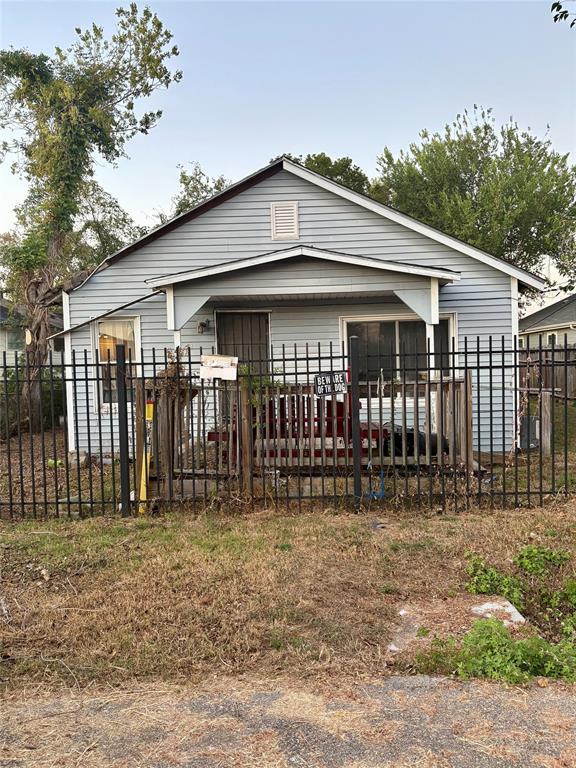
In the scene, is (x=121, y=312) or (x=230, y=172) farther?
→ (x=230, y=172)

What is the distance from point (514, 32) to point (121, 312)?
415 inches

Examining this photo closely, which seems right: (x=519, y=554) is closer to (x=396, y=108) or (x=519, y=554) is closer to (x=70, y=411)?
(x=70, y=411)

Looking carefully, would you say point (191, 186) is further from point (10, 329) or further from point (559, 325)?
point (559, 325)

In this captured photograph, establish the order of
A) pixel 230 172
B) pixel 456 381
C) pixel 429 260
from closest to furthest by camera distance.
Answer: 1. pixel 456 381
2. pixel 429 260
3. pixel 230 172

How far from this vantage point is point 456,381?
6.99m

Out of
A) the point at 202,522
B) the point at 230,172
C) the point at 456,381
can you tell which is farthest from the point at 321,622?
the point at 230,172

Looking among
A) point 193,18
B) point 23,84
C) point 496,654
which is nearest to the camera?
point 496,654

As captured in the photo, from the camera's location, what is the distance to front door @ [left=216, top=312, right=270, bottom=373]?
36.6 ft

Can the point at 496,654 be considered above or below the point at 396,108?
below

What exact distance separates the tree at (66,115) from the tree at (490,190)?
47.9 feet

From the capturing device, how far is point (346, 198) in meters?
10.8

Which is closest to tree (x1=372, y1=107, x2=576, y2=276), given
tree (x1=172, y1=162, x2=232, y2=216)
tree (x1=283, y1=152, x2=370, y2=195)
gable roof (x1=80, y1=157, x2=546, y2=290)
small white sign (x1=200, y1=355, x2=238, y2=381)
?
tree (x1=283, y1=152, x2=370, y2=195)

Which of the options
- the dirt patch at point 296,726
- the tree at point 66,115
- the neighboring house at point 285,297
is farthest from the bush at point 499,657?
the tree at point 66,115

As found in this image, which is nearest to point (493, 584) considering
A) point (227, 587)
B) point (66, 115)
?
point (227, 587)
